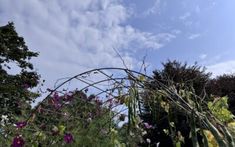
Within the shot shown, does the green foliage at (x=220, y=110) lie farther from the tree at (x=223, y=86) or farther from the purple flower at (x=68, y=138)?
the tree at (x=223, y=86)

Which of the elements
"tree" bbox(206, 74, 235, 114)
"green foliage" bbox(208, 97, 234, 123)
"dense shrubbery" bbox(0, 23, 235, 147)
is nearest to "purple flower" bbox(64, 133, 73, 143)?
"dense shrubbery" bbox(0, 23, 235, 147)

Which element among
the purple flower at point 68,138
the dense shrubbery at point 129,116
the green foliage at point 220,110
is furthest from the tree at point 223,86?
the green foliage at point 220,110

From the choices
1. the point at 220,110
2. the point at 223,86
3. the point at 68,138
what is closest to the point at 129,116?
the point at 220,110

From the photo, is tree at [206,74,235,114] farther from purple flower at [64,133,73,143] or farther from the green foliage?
the green foliage

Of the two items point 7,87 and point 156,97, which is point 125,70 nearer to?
point 156,97

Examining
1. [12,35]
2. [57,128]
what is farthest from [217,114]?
[12,35]

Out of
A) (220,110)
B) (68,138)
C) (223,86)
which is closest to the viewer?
(220,110)

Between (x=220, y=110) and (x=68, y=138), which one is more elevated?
(x=68, y=138)

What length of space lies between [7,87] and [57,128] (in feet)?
51.0

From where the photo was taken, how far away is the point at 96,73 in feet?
5.33

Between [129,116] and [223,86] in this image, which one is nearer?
[129,116]

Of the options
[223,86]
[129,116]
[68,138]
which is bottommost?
[129,116]

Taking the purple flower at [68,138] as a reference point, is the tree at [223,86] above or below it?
above

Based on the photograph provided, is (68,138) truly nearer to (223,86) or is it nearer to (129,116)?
(129,116)
